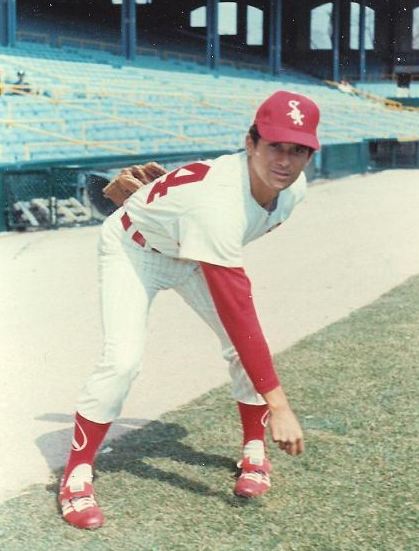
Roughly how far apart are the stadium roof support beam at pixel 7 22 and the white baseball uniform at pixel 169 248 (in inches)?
809

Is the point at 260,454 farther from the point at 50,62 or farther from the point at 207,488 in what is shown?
the point at 50,62

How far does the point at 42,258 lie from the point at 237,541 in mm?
7205

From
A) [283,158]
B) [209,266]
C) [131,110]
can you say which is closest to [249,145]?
[283,158]

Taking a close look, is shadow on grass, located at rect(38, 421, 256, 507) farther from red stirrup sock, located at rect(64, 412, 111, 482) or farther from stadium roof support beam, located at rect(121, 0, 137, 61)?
stadium roof support beam, located at rect(121, 0, 137, 61)

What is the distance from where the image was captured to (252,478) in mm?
3645

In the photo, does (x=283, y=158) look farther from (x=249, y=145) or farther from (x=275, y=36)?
(x=275, y=36)

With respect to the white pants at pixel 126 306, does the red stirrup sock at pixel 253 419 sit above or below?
below

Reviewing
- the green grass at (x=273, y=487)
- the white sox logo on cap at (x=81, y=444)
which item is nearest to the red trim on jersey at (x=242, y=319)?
the green grass at (x=273, y=487)

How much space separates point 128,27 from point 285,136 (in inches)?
1043

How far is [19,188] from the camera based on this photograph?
1213 centimetres

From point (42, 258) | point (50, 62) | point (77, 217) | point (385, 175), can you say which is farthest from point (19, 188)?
point (385, 175)

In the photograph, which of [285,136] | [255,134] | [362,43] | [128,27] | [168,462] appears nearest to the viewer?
[285,136]

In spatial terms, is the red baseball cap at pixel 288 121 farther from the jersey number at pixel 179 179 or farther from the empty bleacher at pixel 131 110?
the empty bleacher at pixel 131 110

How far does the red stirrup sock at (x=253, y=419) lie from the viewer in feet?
12.3
